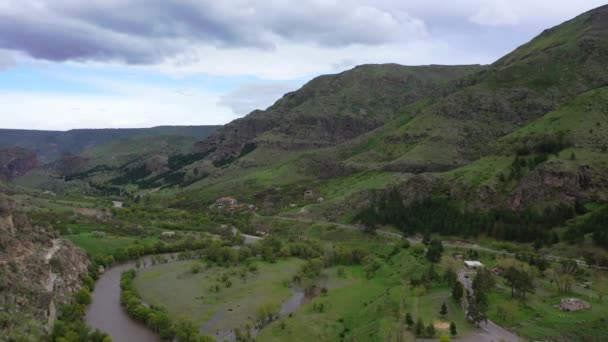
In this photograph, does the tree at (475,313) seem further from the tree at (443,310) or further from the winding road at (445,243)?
the winding road at (445,243)

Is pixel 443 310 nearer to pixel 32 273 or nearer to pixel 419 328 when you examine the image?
pixel 419 328

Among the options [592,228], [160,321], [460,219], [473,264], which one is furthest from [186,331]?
[592,228]

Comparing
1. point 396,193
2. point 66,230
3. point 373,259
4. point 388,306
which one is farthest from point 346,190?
point 388,306

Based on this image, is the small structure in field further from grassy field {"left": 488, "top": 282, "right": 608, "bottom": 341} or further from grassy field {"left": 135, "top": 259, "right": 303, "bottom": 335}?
grassy field {"left": 488, "top": 282, "right": 608, "bottom": 341}

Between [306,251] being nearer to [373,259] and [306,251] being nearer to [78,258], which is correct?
[373,259]

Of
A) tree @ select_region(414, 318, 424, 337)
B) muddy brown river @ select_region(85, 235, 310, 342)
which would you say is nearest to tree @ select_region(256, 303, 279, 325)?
muddy brown river @ select_region(85, 235, 310, 342)

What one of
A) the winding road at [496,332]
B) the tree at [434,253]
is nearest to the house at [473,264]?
the tree at [434,253]
